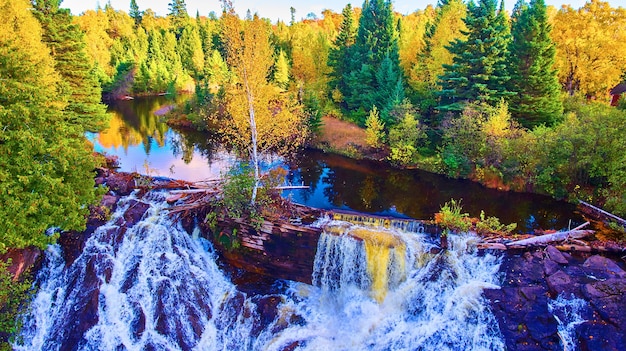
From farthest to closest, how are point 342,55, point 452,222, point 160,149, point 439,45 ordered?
point 342,55 → point 439,45 → point 160,149 → point 452,222

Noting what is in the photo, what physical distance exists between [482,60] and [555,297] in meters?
19.3

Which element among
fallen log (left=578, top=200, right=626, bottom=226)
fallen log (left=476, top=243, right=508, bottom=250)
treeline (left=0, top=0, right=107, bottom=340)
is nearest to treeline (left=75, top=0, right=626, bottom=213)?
fallen log (left=578, top=200, right=626, bottom=226)

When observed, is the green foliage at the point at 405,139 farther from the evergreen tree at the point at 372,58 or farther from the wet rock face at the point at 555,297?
the wet rock face at the point at 555,297

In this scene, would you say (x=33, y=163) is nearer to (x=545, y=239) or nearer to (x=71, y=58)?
(x=71, y=58)

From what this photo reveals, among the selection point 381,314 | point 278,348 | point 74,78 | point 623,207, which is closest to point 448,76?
point 623,207

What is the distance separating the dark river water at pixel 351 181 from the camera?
2025 cm

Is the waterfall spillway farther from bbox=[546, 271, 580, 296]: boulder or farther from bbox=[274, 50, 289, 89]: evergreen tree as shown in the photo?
bbox=[274, 50, 289, 89]: evergreen tree

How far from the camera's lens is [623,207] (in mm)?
16422

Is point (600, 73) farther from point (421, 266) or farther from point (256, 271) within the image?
point (256, 271)

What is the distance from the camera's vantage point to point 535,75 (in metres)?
27.1

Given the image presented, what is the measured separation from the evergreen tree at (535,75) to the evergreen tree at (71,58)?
102ft

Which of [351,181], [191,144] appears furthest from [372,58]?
[191,144]

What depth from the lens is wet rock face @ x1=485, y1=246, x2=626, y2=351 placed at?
36.6 ft

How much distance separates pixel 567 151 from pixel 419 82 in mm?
17368
